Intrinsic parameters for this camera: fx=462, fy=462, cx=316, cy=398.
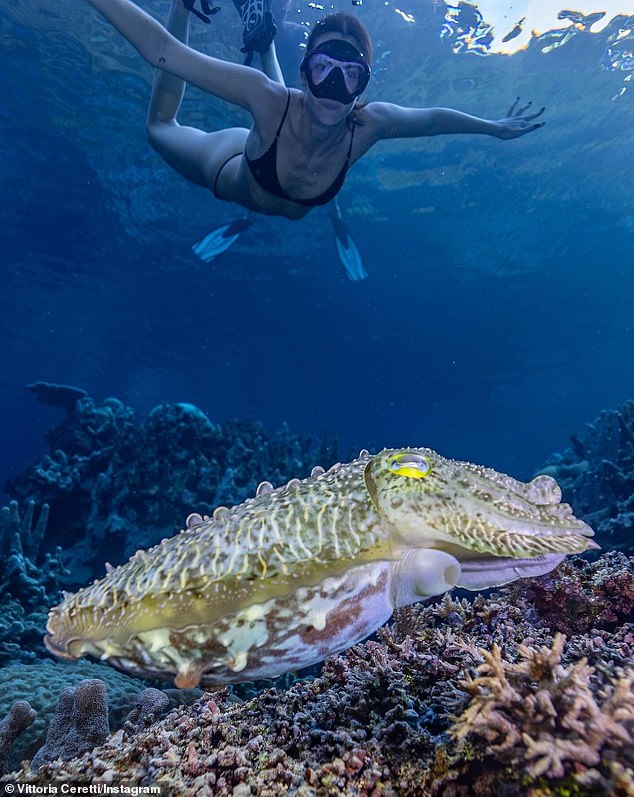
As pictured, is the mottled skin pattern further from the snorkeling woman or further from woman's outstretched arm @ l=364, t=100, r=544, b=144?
woman's outstretched arm @ l=364, t=100, r=544, b=144

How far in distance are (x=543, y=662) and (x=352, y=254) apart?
12.0 m

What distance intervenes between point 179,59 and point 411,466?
261 inches

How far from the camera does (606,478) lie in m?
9.37

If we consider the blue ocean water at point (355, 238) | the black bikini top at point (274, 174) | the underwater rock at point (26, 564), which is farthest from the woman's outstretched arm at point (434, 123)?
the blue ocean water at point (355, 238)

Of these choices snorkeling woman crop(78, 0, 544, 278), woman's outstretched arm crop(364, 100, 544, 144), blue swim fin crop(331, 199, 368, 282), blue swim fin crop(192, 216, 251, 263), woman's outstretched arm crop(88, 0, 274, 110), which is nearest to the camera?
woman's outstretched arm crop(88, 0, 274, 110)

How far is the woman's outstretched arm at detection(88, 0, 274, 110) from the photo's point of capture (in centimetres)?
589

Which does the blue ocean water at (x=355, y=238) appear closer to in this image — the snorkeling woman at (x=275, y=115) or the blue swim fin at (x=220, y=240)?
the blue swim fin at (x=220, y=240)

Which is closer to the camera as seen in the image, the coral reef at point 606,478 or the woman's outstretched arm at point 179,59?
the woman's outstretched arm at point 179,59

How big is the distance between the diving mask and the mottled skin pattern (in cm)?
614

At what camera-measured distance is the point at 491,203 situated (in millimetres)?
26469

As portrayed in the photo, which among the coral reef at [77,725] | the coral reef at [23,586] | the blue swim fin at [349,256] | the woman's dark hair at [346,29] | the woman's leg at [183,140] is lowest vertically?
the coral reef at [77,725]

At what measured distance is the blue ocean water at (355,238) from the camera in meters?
17.6

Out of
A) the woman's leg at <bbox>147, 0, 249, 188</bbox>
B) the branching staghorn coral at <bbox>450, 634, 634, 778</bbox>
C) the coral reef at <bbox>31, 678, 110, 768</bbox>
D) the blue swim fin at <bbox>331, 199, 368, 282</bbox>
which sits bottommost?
the branching staghorn coral at <bbox>450, 634, 634, 778</bbox>

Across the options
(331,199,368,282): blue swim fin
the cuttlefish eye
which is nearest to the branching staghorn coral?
the cuttlefish eye
